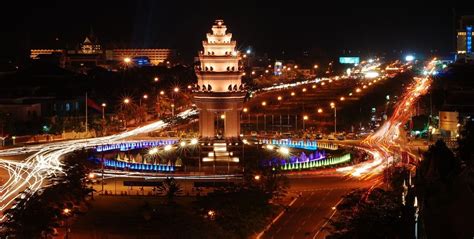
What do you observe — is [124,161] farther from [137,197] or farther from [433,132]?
[433,132]

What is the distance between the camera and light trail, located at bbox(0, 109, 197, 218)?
39334mm

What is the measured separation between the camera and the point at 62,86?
8825 cm

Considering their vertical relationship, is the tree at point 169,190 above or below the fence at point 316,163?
below

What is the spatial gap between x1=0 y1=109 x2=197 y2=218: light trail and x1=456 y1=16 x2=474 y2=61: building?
116482 millimetres

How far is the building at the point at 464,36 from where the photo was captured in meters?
170

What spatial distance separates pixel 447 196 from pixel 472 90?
5274 cm

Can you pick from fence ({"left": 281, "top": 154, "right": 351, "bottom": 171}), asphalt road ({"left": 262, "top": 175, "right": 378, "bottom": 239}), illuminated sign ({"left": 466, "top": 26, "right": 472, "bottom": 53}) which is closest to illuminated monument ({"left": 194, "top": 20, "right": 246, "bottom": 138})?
fence ({"left": 281, "top": 154, "right": 351, "bottom": 171})

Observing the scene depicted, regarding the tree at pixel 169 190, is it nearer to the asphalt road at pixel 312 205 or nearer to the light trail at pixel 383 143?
the asphalt road at pixel 312 205

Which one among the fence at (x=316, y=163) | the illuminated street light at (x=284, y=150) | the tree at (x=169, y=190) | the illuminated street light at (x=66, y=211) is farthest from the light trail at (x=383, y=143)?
the illuminated street light at (x=66, y=211)

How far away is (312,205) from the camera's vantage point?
36031 millimetres

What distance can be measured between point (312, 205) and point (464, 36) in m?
143

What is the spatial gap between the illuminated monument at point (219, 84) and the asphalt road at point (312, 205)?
8.94m

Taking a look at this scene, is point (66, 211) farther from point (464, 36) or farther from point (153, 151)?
point (464, 36)

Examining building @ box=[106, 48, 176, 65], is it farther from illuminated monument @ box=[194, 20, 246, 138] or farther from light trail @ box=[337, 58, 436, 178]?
illuminated monument @ box=[194, 20, 246, 138]
